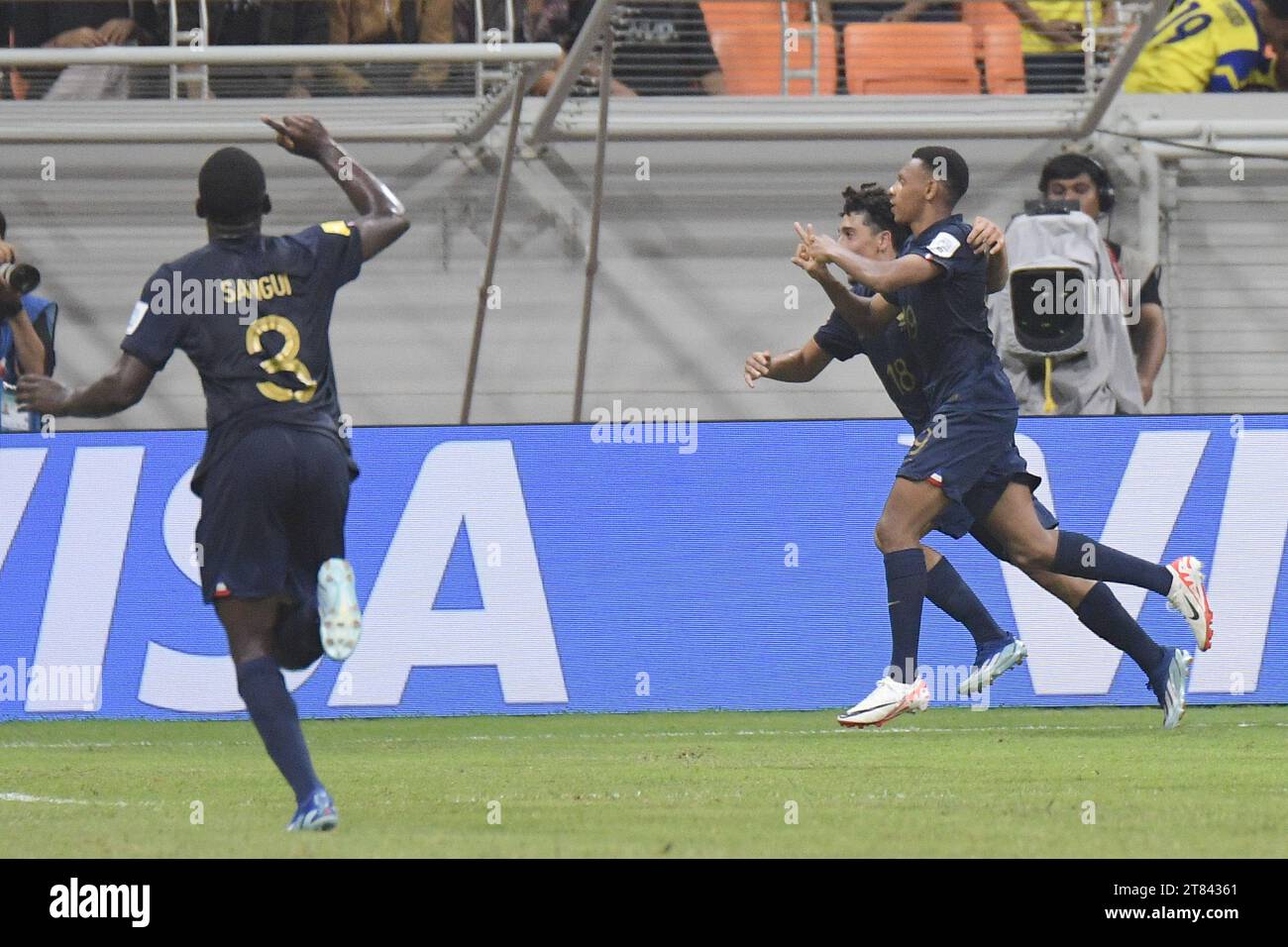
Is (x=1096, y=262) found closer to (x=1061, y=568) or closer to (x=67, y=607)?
(x=1061, y=568)

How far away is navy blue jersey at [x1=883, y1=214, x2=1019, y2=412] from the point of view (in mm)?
8469

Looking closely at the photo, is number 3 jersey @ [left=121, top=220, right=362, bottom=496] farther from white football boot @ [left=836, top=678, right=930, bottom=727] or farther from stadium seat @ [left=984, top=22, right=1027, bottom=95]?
stadium seat @ [left=984, top=22, right=1027, bottom=95]

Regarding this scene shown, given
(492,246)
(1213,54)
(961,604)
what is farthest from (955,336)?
(1213,54)

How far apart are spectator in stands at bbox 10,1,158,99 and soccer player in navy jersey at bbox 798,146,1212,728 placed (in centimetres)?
681

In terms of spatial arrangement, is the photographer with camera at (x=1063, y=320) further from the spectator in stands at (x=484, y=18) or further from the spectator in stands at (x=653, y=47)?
the spectator in stands at (x=484, y=18)

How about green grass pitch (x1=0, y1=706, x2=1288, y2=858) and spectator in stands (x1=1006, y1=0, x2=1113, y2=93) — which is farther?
A: spectator in stands (x1=1006, y1=0, x2=1113, y2=93)

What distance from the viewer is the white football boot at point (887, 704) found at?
7984 mm

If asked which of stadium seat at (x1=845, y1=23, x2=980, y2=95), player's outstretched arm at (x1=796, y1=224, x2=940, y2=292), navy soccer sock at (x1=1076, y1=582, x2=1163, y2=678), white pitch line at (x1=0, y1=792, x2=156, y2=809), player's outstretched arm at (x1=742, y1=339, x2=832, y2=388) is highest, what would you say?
stadium seat at (x1=845, y1=23, x2=980, y2=95)

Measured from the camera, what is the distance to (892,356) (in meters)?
8.81

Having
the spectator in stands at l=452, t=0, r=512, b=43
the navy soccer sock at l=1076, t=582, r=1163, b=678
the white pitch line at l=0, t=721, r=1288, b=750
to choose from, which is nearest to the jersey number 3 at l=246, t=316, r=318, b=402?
the white pitch line at l=0, t=721, r=1288, b=750

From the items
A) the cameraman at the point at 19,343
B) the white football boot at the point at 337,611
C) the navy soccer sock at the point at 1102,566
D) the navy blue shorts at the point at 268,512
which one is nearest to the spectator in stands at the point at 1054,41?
the navy soccer sock at the point at 1102,566

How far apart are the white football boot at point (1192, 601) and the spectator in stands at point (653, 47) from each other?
20.0 feet

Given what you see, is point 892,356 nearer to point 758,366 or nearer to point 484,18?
point 758,366

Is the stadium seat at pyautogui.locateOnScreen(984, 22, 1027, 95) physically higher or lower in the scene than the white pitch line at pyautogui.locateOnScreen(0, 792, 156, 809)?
higher
